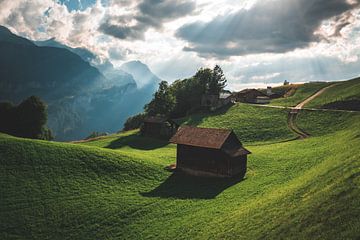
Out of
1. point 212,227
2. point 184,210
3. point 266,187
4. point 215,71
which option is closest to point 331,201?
point 212,227

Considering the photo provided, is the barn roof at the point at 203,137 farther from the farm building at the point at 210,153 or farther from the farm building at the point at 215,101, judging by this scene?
the farm building at the point at 215,101

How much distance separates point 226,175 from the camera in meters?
45.9

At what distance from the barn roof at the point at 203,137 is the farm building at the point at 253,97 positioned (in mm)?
66473

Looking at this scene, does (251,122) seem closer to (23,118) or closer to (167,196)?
(167,196)

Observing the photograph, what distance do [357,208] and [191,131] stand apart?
32.9 meters

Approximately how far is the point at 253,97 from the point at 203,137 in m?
74.2

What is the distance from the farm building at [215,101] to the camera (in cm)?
10944

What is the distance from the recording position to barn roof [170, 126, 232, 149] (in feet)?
154

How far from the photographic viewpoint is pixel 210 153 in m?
47.2

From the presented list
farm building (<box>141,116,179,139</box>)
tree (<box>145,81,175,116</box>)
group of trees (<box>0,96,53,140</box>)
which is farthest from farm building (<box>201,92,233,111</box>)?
group of trees (<box>0,96,53,140</box>)

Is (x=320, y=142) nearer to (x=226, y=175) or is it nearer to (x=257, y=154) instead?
(x=257, y=154)

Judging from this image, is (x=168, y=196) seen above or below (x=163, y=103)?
below

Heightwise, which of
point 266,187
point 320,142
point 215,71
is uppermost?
point 215,71

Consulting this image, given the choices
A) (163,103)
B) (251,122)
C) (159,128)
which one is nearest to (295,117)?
(251,122)
